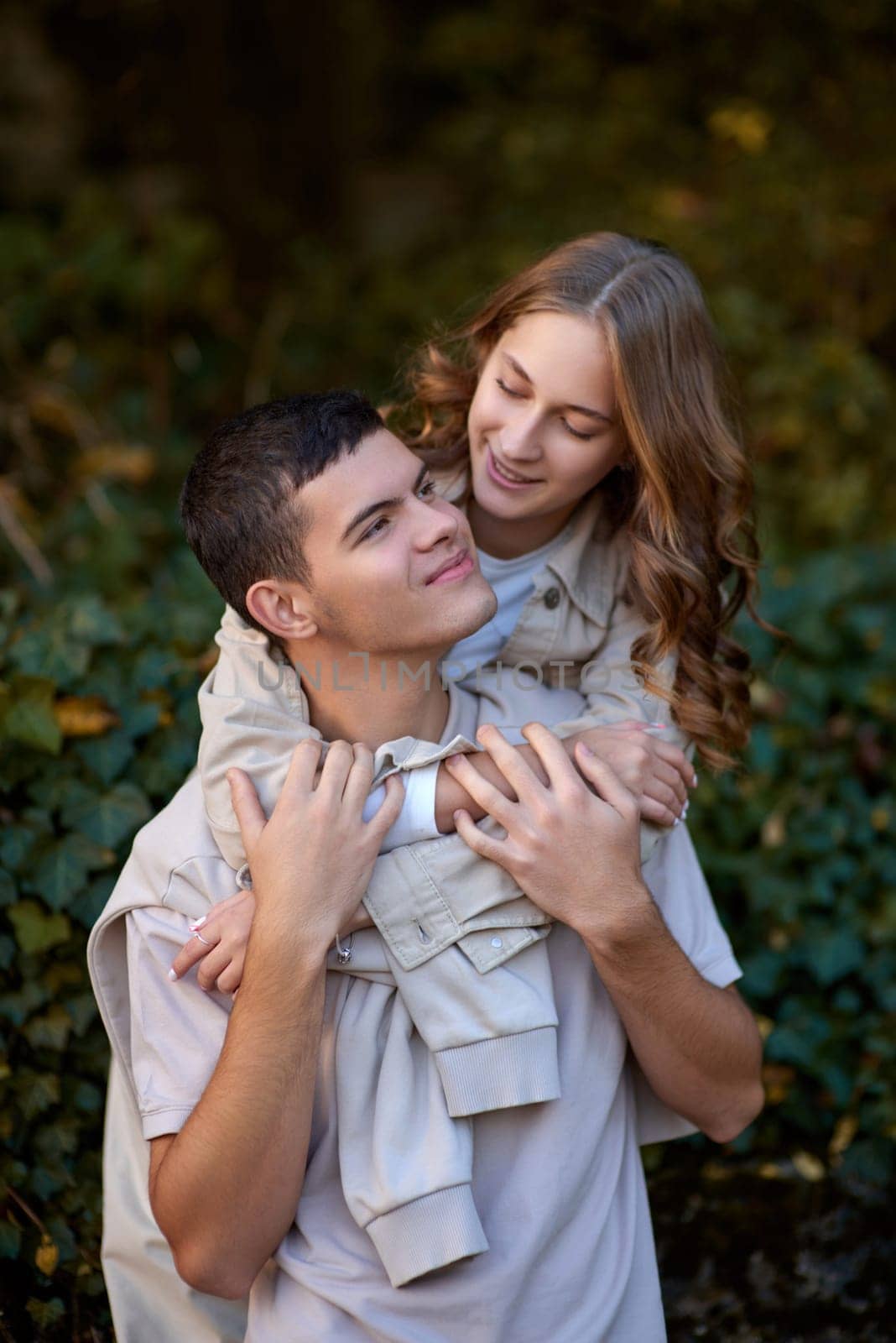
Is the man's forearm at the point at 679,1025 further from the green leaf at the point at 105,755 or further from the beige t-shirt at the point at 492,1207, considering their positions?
the green leaf at the point at 105,755

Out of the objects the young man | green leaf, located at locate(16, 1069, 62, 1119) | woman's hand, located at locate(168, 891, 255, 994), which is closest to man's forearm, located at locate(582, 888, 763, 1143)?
the young man

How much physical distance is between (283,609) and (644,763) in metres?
0.66

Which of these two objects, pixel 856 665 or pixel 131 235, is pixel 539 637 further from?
pixel 131 235

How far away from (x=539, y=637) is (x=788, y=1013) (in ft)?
4.93

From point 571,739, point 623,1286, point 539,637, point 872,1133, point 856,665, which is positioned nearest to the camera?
point 623,1286

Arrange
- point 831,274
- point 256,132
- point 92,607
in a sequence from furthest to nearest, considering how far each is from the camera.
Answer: point 256,132
point 831,274
point 92,607

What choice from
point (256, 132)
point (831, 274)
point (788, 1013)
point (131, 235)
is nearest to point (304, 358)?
point (131, 235)

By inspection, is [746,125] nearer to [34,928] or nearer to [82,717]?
[82,717]

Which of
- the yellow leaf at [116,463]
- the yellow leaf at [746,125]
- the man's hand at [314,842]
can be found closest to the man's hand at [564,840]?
the man's hand at [314,842]

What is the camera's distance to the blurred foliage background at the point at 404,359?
106 inches

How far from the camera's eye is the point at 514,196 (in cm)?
733

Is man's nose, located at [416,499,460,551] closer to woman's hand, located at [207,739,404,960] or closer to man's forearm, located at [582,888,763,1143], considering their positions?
woman's hand, located at [207,739,404,960]

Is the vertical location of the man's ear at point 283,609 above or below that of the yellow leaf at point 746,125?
above

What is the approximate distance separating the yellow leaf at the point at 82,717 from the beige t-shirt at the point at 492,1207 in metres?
0.76
